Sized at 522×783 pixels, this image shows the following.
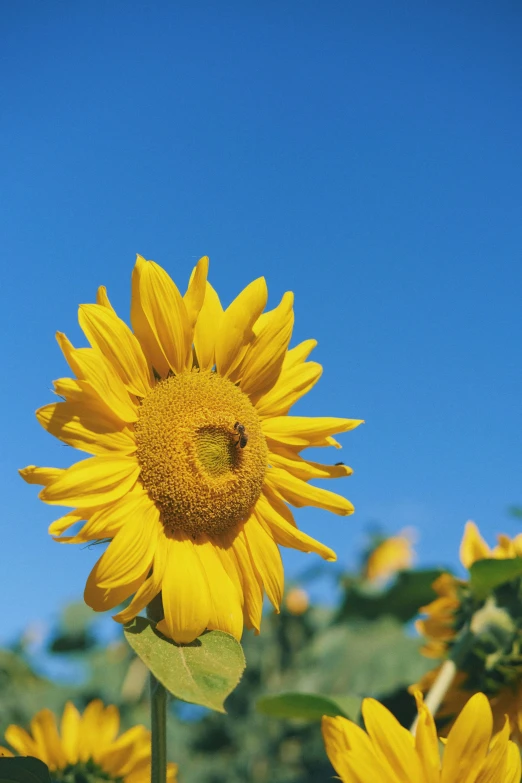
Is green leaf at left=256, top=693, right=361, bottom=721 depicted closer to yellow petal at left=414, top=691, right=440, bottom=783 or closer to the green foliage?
yellow petal at left=414, top=691, right=440, bottom=783

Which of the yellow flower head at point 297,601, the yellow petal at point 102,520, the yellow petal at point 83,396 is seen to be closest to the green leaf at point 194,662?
the yellow petal at point 102,520

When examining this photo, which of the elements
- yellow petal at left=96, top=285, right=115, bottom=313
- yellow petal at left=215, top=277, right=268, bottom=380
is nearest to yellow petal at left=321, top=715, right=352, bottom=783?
yellow petal at left=215, top=277, right=268, bottom=380

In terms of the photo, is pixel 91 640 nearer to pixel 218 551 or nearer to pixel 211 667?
pixel 218 551

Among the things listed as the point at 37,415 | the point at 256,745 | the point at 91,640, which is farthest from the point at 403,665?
the point at 37,415

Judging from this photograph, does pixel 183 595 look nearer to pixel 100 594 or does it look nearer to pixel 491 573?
pixel 100 594

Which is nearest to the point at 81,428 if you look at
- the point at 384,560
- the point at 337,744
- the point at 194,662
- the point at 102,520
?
the point at 102,520

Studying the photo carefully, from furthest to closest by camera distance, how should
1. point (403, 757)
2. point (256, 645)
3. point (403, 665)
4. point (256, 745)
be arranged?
point (256, 645)
point (256, 745)
point (403, 665)
point (403, 757)

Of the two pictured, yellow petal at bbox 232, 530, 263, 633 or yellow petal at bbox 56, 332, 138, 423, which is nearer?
yellow petal at bbox 56, 332, 138, 423
